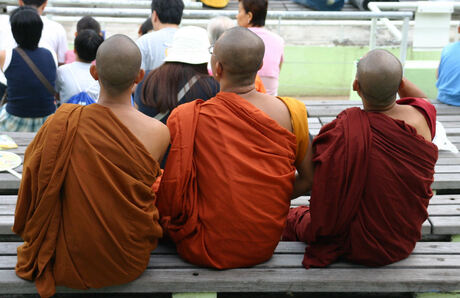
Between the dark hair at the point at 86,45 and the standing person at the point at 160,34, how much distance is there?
0.37 metres

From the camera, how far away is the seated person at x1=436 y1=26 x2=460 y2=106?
5188mm

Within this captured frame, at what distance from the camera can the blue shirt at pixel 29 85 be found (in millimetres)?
4414

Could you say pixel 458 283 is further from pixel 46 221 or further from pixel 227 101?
pixel 46 221

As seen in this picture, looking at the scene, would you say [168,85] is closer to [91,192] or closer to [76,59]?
[91,192]

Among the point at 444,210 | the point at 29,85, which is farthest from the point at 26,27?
the point at 444,210

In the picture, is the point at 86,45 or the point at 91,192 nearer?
the point at 91,192

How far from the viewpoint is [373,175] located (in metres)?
2.63

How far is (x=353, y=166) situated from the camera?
264 centimetres

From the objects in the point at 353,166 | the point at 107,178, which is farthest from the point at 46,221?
the point at 353,166

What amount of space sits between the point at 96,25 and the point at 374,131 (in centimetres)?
357

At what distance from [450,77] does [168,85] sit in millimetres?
3041

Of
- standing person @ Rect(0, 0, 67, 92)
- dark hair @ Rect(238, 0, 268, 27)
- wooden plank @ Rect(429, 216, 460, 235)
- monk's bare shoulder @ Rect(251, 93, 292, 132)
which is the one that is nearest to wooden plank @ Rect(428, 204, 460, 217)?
wooden plank @ Rect(429, 216, 460, 235)

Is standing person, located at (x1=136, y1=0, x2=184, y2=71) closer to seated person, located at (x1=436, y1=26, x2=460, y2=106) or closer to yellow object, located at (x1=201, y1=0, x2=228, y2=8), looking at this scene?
seated person, located at (x1=436, y1=26, x2=460, y2=106)

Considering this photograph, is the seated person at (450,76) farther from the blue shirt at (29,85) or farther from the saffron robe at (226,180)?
the blue shirt at (29,85)
